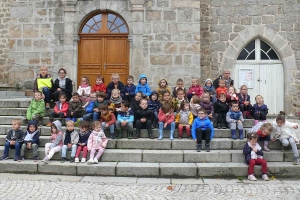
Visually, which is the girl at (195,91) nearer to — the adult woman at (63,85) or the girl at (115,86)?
the girl at (115,86)

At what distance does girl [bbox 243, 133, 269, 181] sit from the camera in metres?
6.07

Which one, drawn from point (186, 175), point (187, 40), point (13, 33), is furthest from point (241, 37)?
point (13, 33)

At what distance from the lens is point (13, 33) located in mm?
10797

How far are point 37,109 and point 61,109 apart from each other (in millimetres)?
592

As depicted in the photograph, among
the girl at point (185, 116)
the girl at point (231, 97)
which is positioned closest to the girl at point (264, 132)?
the girl at point (231, 97)

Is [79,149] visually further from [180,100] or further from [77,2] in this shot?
[77,2]

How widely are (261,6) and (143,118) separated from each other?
7238mm

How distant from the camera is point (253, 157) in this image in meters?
6.23

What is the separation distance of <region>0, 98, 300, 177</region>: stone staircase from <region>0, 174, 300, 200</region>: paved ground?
0.67ft

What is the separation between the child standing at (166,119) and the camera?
732 centimetres

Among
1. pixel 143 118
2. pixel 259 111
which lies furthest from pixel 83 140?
pixel 259 111

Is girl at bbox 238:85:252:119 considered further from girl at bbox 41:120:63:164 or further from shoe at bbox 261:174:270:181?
girl at bbox 41:120:63:164

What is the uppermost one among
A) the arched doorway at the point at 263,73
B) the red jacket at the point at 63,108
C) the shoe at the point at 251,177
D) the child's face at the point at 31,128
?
the arched doorway at the point at 263,73

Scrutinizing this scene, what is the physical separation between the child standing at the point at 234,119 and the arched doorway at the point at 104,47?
14.7ft
